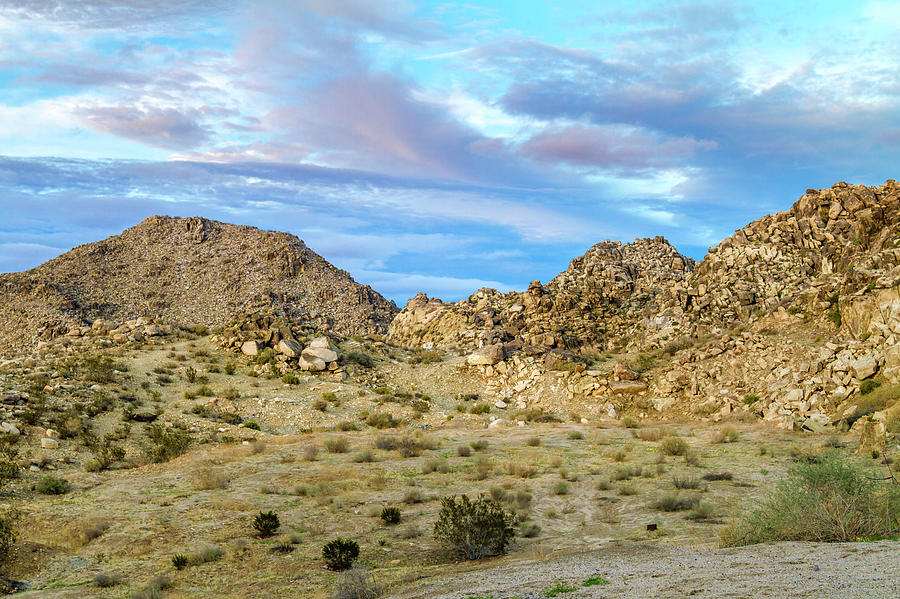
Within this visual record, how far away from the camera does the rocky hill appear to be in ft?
231

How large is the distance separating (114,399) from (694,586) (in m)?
28.1

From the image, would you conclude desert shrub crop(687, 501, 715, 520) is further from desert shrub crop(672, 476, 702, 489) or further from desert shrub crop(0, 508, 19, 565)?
desert shrub crop(0, 508, 19, 565)

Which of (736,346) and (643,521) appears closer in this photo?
(643,521)

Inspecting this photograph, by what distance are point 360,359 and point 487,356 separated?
28.5ft

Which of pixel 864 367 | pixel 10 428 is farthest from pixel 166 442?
pixel 864 367

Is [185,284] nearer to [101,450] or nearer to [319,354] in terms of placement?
[319,354]

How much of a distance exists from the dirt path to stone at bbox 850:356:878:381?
20374 mm

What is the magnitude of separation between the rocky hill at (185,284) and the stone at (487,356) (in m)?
29.9

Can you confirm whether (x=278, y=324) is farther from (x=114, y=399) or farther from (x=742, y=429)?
(x=742, y=429)

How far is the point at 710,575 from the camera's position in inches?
337

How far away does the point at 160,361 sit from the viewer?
36125 mm

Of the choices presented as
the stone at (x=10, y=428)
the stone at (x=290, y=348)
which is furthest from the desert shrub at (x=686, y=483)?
the stone at (x=290, y=348)

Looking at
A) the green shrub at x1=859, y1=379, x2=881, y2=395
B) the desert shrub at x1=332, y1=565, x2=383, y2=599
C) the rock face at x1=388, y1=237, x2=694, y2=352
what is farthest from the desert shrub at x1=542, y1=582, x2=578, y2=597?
the rock face at x1=388, y1=237, x2=694, y2=352

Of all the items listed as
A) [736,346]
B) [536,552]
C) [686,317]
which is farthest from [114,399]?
[686,317]
